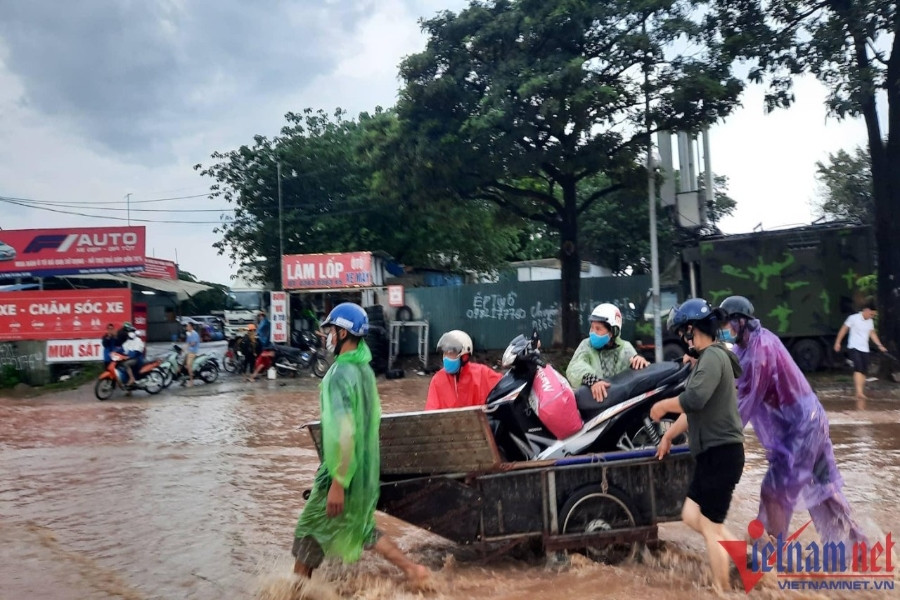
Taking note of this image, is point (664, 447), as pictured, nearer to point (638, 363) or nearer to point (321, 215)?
point (638, 363)

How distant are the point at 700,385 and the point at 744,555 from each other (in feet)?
3.58

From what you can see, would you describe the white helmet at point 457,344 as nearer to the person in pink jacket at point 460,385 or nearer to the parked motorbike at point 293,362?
the person in pink jacket at point 460,385

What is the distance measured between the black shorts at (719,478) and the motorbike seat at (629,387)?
29.1 inches

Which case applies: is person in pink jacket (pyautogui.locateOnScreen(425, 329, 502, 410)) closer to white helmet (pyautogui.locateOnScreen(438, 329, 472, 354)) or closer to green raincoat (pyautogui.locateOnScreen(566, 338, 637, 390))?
white helmet (pyautogui.locateOnScreen(438, 329, 472, 354))

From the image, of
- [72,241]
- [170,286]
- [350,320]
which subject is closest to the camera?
[350,320]

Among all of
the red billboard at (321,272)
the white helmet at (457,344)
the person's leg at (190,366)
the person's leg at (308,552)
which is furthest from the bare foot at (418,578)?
the red billboard at (321,272)

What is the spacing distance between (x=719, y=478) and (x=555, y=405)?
1.03 meters

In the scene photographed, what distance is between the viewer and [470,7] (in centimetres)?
1858

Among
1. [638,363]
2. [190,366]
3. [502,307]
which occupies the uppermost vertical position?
[502,307]

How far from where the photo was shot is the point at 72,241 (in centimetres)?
2228

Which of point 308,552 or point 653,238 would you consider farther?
point 653,238

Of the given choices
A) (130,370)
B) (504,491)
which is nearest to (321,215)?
(130,370)

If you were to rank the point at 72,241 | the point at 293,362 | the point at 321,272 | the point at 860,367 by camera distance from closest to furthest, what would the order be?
the point at 860,367 → the point at 293,362 → the point at 321,272 → the point at 72,241

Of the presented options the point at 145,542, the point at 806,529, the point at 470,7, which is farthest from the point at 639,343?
the point at 145,542
